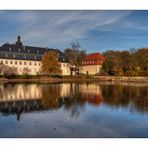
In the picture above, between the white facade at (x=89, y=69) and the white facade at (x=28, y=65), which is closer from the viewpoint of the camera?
the white facade at (x=89, y=69)

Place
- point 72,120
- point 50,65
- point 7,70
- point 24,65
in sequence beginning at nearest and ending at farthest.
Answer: point 72,120, point 50,65, point 7,70, point 24,65

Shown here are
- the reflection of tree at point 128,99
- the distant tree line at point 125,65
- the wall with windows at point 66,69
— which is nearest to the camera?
the reflection of tree at point 128,99

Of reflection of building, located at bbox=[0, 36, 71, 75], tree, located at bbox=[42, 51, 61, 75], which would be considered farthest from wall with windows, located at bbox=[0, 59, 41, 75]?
tree, located at bbox=[42, 51, 61, 75]

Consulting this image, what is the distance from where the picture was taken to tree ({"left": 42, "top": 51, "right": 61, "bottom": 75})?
91.8 ft

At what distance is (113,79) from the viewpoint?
2666 centimetres

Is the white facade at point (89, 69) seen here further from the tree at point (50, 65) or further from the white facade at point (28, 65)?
the white facade at point (28, 65)

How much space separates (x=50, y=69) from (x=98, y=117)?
21.3 meters

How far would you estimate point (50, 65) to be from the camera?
2794 cm

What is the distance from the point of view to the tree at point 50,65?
28.0 m

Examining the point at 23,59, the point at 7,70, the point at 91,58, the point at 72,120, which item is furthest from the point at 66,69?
the point at 72,120

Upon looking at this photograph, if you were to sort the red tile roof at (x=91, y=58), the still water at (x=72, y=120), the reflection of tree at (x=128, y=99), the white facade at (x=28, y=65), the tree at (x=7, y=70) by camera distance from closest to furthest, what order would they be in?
the still water at (x=72, y=120) < the reflection of tree at (x=128, y=99) < the red tile roof at (x=91, y=58) < the tree at (x=7, y=70) < the white facade at (x=28, y=65)

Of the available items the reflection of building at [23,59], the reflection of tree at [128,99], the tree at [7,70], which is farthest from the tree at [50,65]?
the reflection of tree at [128,99]

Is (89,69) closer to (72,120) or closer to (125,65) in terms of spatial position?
(125,65)
